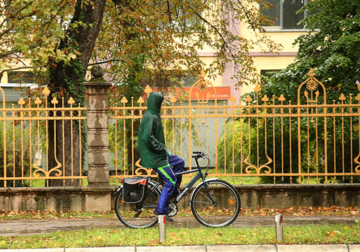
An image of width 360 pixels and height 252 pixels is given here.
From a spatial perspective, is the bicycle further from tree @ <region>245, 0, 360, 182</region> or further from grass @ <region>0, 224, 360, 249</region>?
tree @ <region>245, 0, 360, 182</region>

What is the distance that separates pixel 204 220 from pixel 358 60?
508 centimetres

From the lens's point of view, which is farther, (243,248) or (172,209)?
(172,209)

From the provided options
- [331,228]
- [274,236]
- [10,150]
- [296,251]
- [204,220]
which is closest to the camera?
[296,251]

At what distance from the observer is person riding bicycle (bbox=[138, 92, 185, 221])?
6605 millimetres

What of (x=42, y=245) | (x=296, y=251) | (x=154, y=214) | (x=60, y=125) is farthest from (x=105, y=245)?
(x=60, y=125)

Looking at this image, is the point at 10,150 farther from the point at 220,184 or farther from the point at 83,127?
the point at 220,184

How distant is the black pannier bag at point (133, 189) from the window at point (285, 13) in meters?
14.8

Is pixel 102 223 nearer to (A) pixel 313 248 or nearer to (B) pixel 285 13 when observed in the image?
(A) pixel 313 248

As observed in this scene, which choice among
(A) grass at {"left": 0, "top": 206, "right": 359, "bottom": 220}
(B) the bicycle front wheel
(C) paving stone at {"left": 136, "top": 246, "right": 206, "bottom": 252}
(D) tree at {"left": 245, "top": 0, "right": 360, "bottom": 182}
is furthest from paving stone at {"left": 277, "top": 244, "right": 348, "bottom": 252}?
(D) tree at {"left": 245, "top": 0, "right": 360, "bottom": 182}

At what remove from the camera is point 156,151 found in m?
6.67

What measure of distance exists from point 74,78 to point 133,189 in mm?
4054

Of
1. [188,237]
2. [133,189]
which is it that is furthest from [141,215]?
[188,237]

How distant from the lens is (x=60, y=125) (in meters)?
9.66

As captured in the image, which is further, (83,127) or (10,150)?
(10,150)
